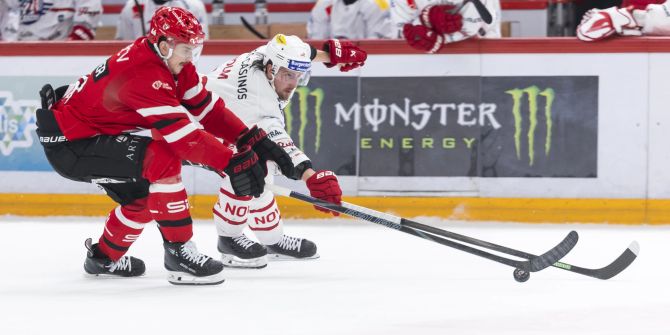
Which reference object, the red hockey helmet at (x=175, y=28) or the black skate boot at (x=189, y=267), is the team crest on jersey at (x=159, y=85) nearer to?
the red hockey helmet at (x=175, y=28)

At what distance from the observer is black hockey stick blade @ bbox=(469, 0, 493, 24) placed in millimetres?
5555

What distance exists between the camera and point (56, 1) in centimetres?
683

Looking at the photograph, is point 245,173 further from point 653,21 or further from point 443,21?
point 653,21

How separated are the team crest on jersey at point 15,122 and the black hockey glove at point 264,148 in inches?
87.0

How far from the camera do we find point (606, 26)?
17.8 ft

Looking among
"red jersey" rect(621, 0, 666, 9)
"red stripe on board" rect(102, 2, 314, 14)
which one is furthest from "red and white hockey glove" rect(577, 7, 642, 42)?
"red stripe on board" rect(102, 2, 314, 14)

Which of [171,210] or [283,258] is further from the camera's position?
[283,258]

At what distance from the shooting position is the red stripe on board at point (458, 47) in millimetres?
5414

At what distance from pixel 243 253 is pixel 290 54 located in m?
0.78

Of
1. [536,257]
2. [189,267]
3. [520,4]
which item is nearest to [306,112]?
[189,267]

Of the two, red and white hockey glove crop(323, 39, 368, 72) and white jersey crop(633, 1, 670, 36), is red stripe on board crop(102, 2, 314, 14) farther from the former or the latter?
red and white hockey glove crop(323, 39, 368, 72)

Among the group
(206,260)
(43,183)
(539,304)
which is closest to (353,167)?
(43,183)

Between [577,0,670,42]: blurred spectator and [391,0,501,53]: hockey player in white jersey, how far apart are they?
49cm

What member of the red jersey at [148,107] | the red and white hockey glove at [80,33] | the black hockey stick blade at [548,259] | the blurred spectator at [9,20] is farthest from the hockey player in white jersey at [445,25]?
the blurred spectator at [9,20]
